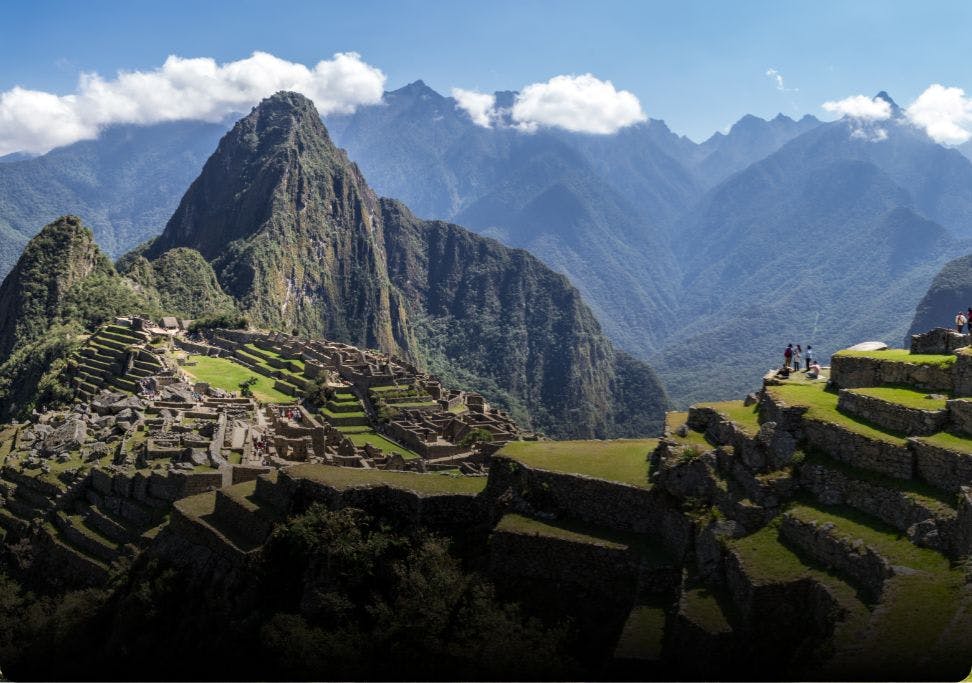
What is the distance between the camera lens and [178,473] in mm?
29984

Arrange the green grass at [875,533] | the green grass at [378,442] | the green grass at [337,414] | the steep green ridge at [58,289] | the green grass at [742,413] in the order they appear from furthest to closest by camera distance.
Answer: the steep green ridge at [58,289]
the green grass at [337,414]
the green grass at [378,442]
the green grass at [742,413]
the green grass at [875,533]

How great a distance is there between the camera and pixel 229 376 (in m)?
81.4

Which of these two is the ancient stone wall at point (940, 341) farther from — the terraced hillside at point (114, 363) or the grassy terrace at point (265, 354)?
the grassy terrace at point (265, 354)

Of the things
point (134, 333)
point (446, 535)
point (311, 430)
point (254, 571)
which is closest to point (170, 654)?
point (254, 571)

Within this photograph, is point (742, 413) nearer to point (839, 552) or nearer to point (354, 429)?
point (839, 552)

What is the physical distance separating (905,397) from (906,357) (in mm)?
2645

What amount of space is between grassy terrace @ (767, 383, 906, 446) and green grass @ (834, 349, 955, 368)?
112cm

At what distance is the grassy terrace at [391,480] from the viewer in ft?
72.5

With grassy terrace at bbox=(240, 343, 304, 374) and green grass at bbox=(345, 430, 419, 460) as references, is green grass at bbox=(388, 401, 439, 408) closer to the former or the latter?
green grass at bbox=(345, 430, 419, 460)

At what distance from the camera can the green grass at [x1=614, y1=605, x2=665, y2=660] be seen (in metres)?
15.1

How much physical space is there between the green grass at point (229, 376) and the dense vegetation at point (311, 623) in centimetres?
4592

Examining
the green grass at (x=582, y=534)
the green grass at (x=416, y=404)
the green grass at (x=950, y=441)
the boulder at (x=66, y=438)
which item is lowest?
the green grass at (x=582, y=534)

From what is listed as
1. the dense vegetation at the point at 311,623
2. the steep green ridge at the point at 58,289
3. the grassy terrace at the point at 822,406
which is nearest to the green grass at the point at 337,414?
the dense vegetation at the point at 311,623

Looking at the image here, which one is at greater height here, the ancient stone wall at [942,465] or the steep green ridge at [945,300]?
the steep green ridge at [945,300]
